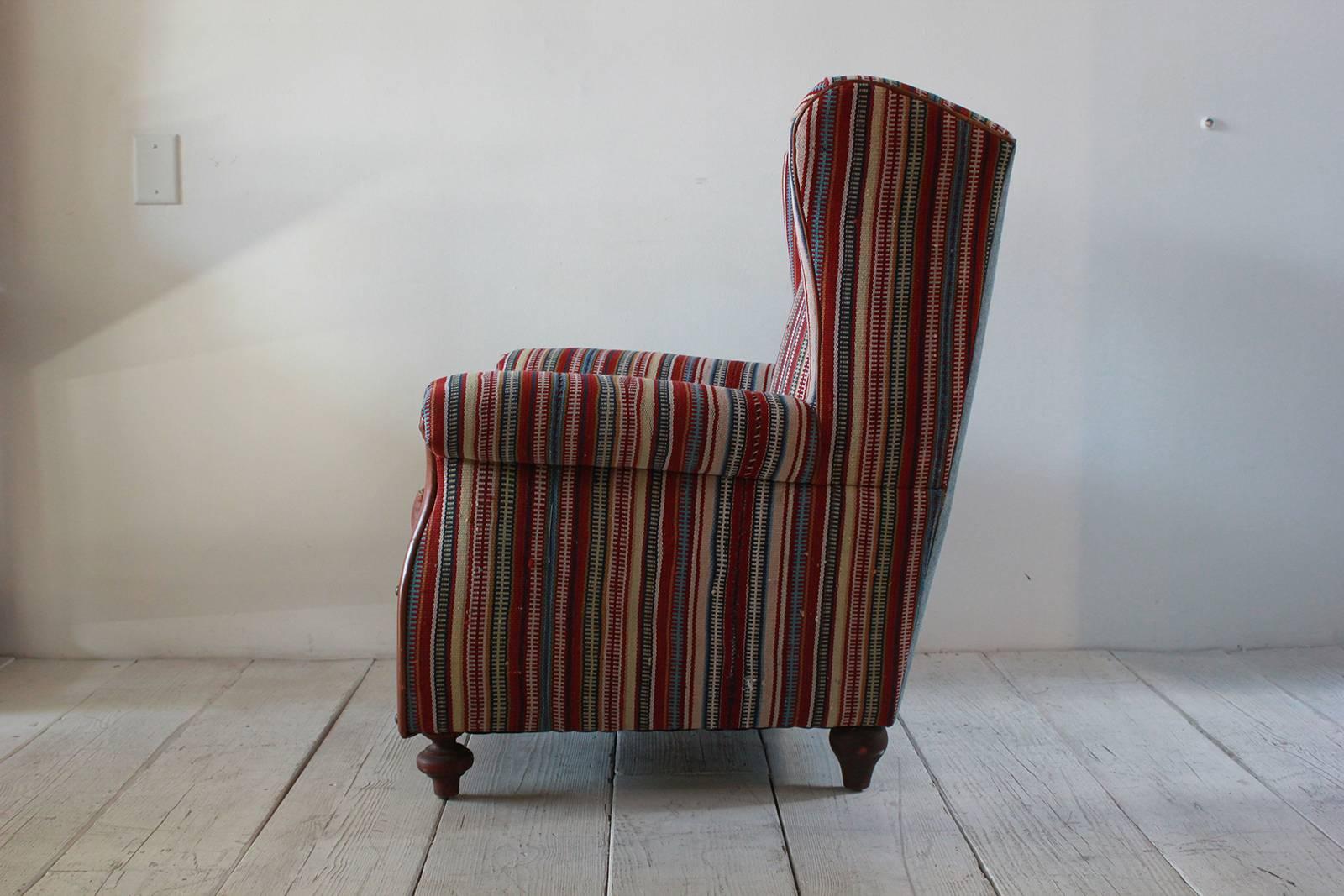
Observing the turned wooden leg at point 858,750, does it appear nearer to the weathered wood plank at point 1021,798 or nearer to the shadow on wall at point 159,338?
the weathered wood plank at point 1021,798

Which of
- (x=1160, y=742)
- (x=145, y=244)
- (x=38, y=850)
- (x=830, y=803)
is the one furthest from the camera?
(x=145, y=244)

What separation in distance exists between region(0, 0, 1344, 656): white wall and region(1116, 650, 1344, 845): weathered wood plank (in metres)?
0.23

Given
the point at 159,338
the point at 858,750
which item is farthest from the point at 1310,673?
the point at 159,338

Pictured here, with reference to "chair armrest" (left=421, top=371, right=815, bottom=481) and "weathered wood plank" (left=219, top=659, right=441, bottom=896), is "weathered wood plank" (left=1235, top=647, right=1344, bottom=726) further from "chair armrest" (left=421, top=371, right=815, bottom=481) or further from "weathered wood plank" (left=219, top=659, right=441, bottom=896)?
"weathered wood plank" (left=219, top=659, right=441, bottom=896)

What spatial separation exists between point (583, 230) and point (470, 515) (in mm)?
830

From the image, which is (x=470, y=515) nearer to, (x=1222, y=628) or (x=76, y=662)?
(x=76, y=662)

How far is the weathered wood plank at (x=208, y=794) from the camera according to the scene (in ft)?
3.65

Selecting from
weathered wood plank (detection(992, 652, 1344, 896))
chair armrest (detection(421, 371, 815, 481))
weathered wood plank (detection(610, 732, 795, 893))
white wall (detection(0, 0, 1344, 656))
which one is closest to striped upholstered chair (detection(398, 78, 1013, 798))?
chair armrest (detection(421, 371, 815, 481))

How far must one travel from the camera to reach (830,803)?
1.30 meters

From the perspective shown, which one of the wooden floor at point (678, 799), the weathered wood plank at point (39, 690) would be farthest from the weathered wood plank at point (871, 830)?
the weathered wood plank at point (39, 690)

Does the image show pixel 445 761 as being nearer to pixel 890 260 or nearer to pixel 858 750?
pixel 858 750

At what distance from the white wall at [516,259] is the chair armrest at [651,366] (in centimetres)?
29

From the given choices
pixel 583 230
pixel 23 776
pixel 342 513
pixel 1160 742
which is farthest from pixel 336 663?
pixel 1160 742

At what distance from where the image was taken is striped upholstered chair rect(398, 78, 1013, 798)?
3.79 feet
